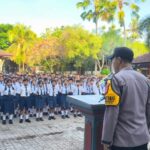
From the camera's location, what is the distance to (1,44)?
5416cm

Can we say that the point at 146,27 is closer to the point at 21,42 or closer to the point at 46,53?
the point at 46,53

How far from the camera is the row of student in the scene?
1180 centimetres

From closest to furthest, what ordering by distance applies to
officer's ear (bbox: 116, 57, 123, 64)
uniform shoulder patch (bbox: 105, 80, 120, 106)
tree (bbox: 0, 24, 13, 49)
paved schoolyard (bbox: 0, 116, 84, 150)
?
uniform shoulder patch (bbox: 105, 80, 120, 106) < officer's ear (bbox: 116, 57, 123, 64) < paved schoolyard (bbox: 0, 116, 84, 150) < tree (bbox: 0, 24, 13, 49)

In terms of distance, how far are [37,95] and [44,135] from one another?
332 cm

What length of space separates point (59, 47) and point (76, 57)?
2.13 m

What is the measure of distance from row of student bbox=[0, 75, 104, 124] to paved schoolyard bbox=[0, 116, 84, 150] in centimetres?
46

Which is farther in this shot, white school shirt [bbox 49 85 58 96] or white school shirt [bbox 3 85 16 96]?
white school shirt [bbox 49 85 58 96]

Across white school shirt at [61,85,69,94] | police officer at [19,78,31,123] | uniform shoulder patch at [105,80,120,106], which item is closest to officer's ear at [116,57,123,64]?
uniform shoulder patch at [105,80,120,106]

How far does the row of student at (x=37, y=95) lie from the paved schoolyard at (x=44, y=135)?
0.46 meters

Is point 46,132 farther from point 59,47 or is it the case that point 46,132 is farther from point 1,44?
point 1,44

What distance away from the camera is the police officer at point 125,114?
3129mm

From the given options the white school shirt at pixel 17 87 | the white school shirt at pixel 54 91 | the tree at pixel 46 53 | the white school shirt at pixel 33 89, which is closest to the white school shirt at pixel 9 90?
→ the white school shirt at pixel 17 87

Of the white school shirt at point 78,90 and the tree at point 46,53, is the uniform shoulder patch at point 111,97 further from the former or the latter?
the tree at point 46,53

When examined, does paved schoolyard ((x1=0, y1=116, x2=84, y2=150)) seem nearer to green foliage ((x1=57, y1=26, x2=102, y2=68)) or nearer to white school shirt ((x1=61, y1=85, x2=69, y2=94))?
white school shirt ((x1=61, y1=85, x2=69, y2=94))
